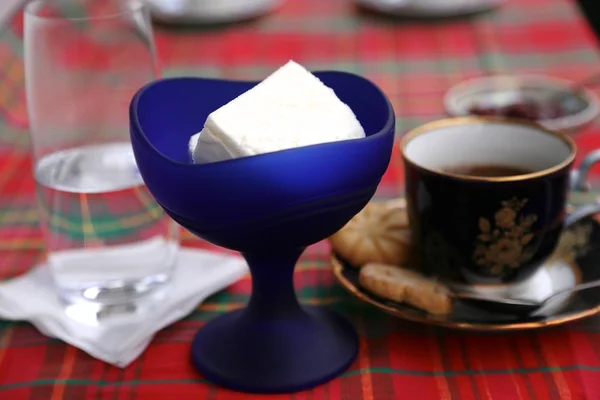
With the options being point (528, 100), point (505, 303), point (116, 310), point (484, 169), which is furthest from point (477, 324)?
point (528, 100)

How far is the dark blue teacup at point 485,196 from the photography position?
1.64ft

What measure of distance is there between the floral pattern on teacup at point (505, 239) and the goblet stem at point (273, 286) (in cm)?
11

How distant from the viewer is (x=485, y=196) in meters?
0.50

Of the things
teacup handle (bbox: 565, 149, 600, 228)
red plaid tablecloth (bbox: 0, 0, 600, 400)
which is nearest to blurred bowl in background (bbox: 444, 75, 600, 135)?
red plaid tablecloth (bbox: 0, 0, 600, 400)

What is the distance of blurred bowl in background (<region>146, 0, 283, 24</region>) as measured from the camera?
3.61 ft

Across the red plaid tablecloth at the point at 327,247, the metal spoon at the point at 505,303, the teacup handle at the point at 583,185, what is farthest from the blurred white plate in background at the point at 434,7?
the metal spoon at the point at 505,303

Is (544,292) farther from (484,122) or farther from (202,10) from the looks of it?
(202,10)

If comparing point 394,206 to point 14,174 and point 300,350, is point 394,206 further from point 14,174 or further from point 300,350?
point 14,174

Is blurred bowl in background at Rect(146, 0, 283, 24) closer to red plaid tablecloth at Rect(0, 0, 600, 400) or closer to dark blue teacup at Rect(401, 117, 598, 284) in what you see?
red plaid tablecloth at Rect(0, 0, 600, 400)

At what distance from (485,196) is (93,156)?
10.5 inches

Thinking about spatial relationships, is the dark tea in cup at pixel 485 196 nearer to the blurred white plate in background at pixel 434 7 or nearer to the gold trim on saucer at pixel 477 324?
the gold trim on saucer at pixel 477 324

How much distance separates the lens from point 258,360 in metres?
0.48

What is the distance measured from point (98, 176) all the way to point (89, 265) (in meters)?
0.06

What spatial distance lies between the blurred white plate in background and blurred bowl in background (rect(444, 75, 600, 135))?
0.70ft
